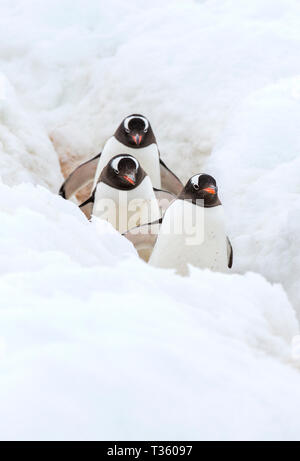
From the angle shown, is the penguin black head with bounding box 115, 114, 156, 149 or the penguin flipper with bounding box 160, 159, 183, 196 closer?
the penguin black head with bounding box 115, 114, 156, 149

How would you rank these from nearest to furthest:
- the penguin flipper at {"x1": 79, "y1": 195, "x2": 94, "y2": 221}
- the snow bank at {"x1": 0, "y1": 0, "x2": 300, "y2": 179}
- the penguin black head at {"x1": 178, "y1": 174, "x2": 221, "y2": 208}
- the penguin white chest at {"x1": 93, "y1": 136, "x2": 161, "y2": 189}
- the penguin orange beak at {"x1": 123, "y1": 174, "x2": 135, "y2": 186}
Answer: the penguin black head at {"x1": 178, "y1": 174, "x2": 221, "y2": 208}
the penguin orange beak at {"x1": 123, "y1": 174, "x2": 135, "y2": 186}
the penguin flipper at {"x1": 79, "y1": 195, "x2": 94, "y2": 221}
the penguin white chest at {"x1": 93, "y1": 136, "x2": 161, "y2": 189}
the snow bank at {"x1": 0, "y1": 0, "x2": 300, "y2": 179}

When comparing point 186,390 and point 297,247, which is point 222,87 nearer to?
point 297,247

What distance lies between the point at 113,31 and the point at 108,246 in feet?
10.3

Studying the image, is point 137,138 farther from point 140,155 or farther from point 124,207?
point 124,207

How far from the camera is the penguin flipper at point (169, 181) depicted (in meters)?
3.44

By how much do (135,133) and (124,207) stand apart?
0.52 meters

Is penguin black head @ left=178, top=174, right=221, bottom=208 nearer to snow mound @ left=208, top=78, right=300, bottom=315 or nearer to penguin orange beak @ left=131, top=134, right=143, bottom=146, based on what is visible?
snow mound @ left=208, top=78, right=300, bottom=315

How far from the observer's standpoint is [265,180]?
9.66ft

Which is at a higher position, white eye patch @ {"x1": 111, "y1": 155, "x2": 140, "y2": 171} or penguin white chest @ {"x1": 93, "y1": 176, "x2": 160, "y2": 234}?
white eye patch @ {"x1": 111, "y1": 155, "x2": 140, "y2": 171}

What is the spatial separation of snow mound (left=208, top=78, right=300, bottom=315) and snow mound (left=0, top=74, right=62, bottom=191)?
935 millimetres

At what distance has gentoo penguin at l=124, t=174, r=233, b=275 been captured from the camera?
7.82 feet

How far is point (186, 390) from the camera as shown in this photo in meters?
0.96

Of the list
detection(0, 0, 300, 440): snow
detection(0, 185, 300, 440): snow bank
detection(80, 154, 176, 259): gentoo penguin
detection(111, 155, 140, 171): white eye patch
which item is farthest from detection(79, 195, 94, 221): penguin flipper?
detection(0, 185, 300, 440): snow bank

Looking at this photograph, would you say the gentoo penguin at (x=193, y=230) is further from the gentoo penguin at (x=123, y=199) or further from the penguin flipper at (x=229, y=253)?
the gentoo penguin at (x=123, y=199)
